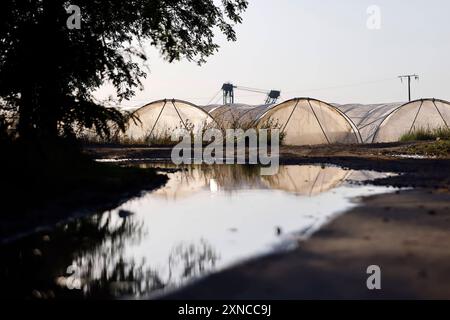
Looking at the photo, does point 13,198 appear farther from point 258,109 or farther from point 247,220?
point 258,109

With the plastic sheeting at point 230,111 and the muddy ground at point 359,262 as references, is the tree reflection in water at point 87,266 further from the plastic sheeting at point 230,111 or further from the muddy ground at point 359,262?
the plastic sheeting at point 230,111

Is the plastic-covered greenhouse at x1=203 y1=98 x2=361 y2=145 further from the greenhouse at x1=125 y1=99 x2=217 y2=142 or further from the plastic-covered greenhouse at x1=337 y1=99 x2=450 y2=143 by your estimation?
the plastic-covered greenhouse at x1=337 y1=99 x2=450 y2=143

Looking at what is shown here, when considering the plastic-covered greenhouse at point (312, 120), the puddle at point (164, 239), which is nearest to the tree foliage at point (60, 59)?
the puddle at point (164, 239)

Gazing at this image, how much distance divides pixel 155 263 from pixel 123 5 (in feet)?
32.2

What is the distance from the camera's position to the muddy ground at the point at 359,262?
338cm

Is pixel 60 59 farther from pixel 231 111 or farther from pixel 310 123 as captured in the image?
pixel 231 111

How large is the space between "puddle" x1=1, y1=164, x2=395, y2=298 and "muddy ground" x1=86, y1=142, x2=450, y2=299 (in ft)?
0.82

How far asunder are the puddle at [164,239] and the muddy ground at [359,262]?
0.25 meters

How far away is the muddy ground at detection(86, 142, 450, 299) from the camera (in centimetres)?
338

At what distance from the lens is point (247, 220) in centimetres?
615

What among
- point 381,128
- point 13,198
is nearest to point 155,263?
point 13,198

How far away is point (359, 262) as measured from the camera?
4.07 meters

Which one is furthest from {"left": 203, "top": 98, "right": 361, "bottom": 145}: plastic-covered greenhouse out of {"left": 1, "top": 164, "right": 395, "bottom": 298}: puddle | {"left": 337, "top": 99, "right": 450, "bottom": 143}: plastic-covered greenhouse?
{"left": 1, "top": 164, "right": 395, "bottom": 298}: puddle

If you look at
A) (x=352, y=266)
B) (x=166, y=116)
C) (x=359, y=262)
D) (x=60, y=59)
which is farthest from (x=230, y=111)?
(x=352, y=266)
